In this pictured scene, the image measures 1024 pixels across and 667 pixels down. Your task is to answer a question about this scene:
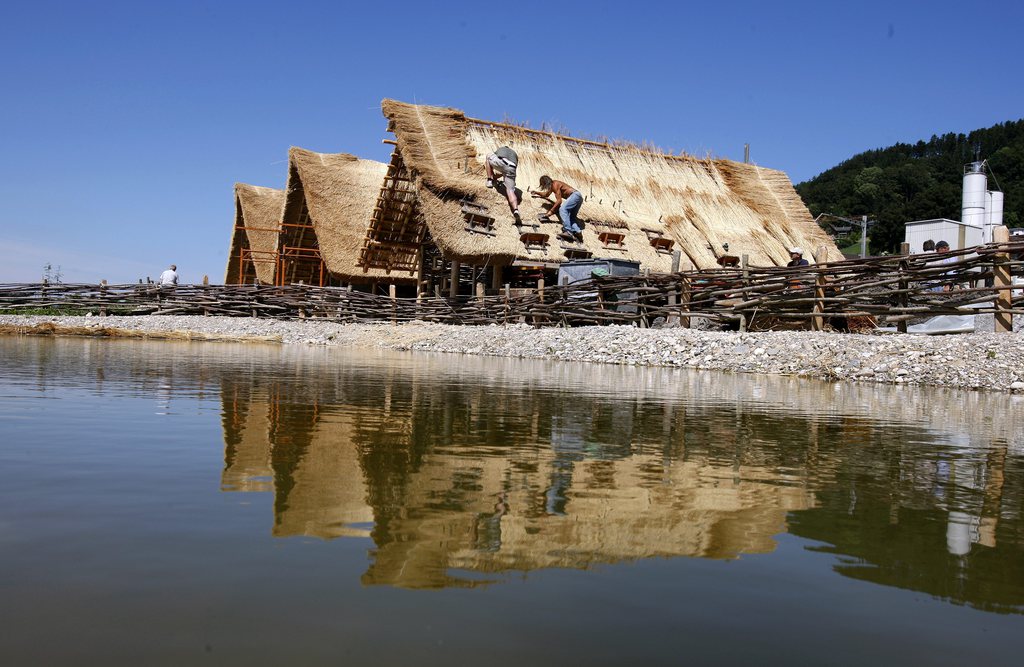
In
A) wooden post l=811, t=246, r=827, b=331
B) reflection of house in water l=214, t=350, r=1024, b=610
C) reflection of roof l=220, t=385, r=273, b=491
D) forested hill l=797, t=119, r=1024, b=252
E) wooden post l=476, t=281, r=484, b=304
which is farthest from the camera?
forested hill l=797, t=119, r=1024, b=252

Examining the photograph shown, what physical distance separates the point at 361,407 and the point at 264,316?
17396mm

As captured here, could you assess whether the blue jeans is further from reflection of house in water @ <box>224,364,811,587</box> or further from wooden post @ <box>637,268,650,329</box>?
→ reflection of house in water @ <box>224,364,811,587</box>

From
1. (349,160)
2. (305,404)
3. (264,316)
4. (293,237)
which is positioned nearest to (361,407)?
(305,404)

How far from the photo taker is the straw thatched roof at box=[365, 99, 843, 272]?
18625mm

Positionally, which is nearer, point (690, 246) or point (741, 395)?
point (741, 395)

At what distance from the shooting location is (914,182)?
186 feet

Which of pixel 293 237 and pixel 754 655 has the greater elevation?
pixel 293 237

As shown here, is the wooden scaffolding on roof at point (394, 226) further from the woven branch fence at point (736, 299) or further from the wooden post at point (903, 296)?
the wooden post at point (903, 296)

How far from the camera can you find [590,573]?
1845 mm

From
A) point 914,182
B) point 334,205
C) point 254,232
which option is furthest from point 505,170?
point 914,182

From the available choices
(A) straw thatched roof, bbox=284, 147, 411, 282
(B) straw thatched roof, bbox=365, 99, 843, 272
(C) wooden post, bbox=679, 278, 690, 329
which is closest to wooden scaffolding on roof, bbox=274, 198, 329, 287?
(A) straw thatched roof, bbox=284, 147, 411, 282

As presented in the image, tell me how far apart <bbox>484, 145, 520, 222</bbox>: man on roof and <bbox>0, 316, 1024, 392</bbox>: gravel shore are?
427 centimetres

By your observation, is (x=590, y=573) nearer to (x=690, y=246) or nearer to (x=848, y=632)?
(x=848, y=632)

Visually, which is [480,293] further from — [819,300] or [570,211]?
[819,300]
